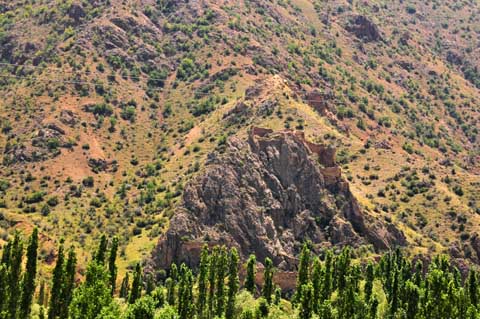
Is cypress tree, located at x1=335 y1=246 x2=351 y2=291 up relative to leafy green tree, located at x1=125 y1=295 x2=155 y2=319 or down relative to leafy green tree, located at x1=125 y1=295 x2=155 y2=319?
down

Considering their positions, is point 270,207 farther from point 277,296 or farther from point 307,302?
point 307,302

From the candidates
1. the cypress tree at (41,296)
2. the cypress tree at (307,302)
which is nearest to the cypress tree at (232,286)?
the cypress tree at (307,302)

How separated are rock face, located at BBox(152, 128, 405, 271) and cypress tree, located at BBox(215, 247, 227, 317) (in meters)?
25.5

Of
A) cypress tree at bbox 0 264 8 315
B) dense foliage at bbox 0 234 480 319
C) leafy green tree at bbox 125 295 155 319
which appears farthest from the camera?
cypress tree at bbox 0 264 8 315

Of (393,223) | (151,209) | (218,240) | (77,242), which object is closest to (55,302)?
(218,240)

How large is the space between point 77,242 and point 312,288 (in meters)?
75.2

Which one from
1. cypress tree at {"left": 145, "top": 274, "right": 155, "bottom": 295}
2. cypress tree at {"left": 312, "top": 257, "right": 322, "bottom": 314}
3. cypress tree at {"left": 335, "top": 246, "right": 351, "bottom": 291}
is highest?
cypress tree at {"left": 312, "top": 257, "right": 322, "bottom": 314}

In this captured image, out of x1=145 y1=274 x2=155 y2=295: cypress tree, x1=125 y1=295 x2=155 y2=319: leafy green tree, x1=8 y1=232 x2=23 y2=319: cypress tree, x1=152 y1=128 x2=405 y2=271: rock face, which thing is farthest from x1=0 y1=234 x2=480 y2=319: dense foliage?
x1=152 y1=128 x2=405 y2=271: rock face

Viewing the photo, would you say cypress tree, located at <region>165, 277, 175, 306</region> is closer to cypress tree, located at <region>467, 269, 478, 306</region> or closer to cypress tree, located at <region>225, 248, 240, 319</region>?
cypress tree, located at <region>225, 248, 240, 319</region>

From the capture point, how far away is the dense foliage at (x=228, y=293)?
9700 centimetres

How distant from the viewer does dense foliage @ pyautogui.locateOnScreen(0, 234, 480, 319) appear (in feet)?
318

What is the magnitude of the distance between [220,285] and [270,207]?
42338 mm

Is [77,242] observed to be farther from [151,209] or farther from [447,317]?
[447,317]

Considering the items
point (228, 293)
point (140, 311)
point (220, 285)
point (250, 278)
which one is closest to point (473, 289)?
point (250, 278)
